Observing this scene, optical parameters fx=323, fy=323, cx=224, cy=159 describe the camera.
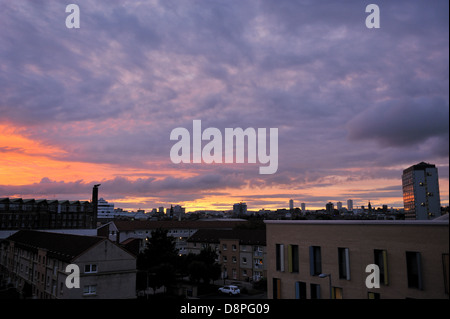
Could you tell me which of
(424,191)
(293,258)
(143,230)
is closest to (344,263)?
(293,258)

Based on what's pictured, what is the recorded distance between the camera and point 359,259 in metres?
22.7

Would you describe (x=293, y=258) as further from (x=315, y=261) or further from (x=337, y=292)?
(x=337, y=292)

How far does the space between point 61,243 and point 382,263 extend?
4483cm

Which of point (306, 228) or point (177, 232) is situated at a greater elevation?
point (306, 228)

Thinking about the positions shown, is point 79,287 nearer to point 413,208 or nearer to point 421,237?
point 421,237

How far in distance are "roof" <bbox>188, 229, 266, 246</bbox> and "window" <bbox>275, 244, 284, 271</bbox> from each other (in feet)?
126

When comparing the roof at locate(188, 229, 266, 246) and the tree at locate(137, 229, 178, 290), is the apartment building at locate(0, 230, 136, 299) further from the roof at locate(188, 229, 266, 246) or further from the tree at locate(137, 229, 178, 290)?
the roof at locate(188, 229, 266, 246)

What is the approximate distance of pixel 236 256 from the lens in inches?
2749

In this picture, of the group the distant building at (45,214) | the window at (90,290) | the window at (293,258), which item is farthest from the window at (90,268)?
the distant building at (45,214)

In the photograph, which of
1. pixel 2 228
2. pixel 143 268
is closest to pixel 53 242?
pixel 143 268

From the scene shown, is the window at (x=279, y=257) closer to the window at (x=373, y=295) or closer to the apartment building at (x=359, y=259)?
the apartment building at (x=359, y=259)

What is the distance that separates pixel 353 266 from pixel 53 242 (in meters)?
46.9

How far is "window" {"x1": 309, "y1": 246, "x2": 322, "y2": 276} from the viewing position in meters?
25.0

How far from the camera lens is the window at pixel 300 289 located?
2606 cm
